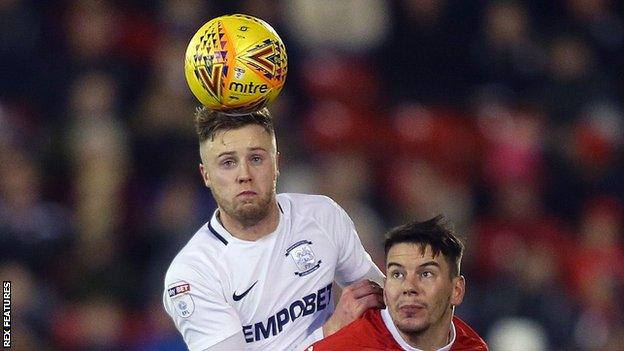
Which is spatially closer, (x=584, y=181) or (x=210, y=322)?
(x=210, y=322)

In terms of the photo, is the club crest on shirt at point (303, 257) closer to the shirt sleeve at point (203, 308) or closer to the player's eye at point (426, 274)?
the shirt sleeve at point (203, 308)

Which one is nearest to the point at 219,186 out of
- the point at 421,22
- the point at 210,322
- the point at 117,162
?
the point at 210,322

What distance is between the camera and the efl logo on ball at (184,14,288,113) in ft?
20.1

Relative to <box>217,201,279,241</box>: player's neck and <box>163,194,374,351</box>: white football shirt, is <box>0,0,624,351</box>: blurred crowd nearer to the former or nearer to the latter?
<box>163,194,374,351</box>: white football shirt

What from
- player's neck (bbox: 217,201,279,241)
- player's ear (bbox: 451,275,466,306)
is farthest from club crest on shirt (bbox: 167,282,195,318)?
player's ear (bbox: 451,275,466,306)

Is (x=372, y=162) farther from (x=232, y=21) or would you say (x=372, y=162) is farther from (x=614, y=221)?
(x=232, y=21)

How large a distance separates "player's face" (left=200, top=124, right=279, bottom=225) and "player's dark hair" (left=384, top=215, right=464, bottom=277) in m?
0.64

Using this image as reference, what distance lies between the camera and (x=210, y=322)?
6.16m

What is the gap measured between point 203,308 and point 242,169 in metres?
0.65

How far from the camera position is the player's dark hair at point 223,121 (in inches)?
245

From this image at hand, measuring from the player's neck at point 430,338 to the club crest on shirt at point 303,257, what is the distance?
0.53 meters

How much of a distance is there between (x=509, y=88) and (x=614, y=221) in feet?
5.29

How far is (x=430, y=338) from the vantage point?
6344 mm

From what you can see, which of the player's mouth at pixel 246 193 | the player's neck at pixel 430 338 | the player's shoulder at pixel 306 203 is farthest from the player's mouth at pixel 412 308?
the player's mouth at pixel 246 193
